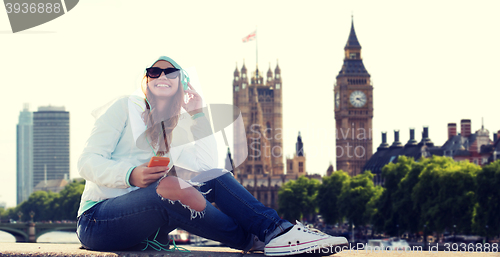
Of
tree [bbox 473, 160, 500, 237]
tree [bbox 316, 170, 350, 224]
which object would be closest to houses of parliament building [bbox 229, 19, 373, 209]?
tree [bbox 316, 170, 350, 224]

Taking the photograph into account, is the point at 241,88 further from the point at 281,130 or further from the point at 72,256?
the point at 72,256

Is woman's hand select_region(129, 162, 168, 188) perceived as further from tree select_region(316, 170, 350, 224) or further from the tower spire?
the tower spire

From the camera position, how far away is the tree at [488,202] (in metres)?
37.1

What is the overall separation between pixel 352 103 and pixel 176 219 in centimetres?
10514

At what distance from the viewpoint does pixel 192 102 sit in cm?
541

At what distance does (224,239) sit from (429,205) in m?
39.5

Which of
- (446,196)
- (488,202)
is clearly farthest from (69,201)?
(488,202)

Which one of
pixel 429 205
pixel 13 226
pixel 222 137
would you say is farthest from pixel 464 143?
pixel 222 137

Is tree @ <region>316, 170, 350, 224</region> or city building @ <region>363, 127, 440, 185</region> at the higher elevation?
city building @ <region>363, 127, 440, 185</region>

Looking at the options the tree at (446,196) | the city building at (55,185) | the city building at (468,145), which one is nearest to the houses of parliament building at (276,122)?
the city building at (468,145)

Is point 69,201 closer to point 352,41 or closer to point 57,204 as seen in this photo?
point 57,204

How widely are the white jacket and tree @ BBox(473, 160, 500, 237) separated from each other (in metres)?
34.0

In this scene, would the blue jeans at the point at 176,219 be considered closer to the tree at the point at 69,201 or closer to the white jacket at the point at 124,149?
the white jacket at the point at 124,149

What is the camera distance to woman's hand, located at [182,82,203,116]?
17.7 feet
